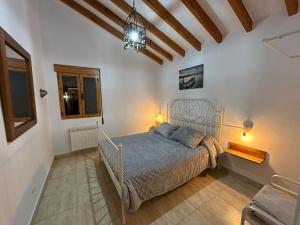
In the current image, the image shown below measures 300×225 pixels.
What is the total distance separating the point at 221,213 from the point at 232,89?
1.97 metres

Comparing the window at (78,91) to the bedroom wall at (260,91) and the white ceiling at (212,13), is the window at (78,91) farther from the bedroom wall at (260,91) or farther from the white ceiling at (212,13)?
the bedroom wall at (260,91)

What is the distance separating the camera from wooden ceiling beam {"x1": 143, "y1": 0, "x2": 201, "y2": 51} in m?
2.40

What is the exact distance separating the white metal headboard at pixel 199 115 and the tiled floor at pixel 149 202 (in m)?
0.88

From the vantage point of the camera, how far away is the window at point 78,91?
3391 mm

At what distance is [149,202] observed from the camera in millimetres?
2027

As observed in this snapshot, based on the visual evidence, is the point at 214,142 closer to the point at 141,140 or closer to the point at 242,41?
the point at 141,140

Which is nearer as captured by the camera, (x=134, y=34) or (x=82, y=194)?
(x=134, y=34)

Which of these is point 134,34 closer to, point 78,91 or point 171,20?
point 171,20

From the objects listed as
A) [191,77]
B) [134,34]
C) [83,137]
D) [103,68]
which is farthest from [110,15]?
[83,137]

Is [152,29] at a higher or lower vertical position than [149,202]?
higher

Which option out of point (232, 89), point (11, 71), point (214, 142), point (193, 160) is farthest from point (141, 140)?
point (11, 71)

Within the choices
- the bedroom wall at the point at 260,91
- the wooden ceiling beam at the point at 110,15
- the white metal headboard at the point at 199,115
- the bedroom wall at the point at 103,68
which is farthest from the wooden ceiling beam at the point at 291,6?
the bedroom wall at the point at 103,68

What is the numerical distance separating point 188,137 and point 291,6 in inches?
89.6

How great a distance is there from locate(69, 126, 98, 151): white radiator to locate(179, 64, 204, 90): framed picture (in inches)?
103
